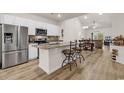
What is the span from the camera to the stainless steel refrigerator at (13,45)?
4.36m

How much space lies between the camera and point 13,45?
15.6 ft

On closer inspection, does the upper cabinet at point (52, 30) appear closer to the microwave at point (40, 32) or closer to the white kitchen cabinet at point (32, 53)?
the microwave at point (40, 32)

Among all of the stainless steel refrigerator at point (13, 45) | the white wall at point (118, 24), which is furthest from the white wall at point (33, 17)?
the white wall at point (118, 24)

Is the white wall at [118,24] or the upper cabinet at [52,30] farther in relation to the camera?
the upper cabinet at [52,30]

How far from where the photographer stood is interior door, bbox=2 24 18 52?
438cm

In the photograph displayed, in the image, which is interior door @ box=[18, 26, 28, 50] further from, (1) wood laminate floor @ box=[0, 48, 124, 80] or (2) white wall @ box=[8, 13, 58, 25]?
(1) wood laminate floor @ box=[0, 48, 124, 80]

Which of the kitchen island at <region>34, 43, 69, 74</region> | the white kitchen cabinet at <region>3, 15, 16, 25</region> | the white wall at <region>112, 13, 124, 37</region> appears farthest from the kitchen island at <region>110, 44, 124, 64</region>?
the white kitchen cabinet at <region>3, 15, 16, 25</region>

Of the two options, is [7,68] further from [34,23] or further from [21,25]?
[34,23]

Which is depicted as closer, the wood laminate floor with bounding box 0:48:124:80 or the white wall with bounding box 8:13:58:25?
the wood laminate floor with bounding box 0:48:124:80

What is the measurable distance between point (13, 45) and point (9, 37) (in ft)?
1.22

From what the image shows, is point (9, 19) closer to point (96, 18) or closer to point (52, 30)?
point (52, 30)
